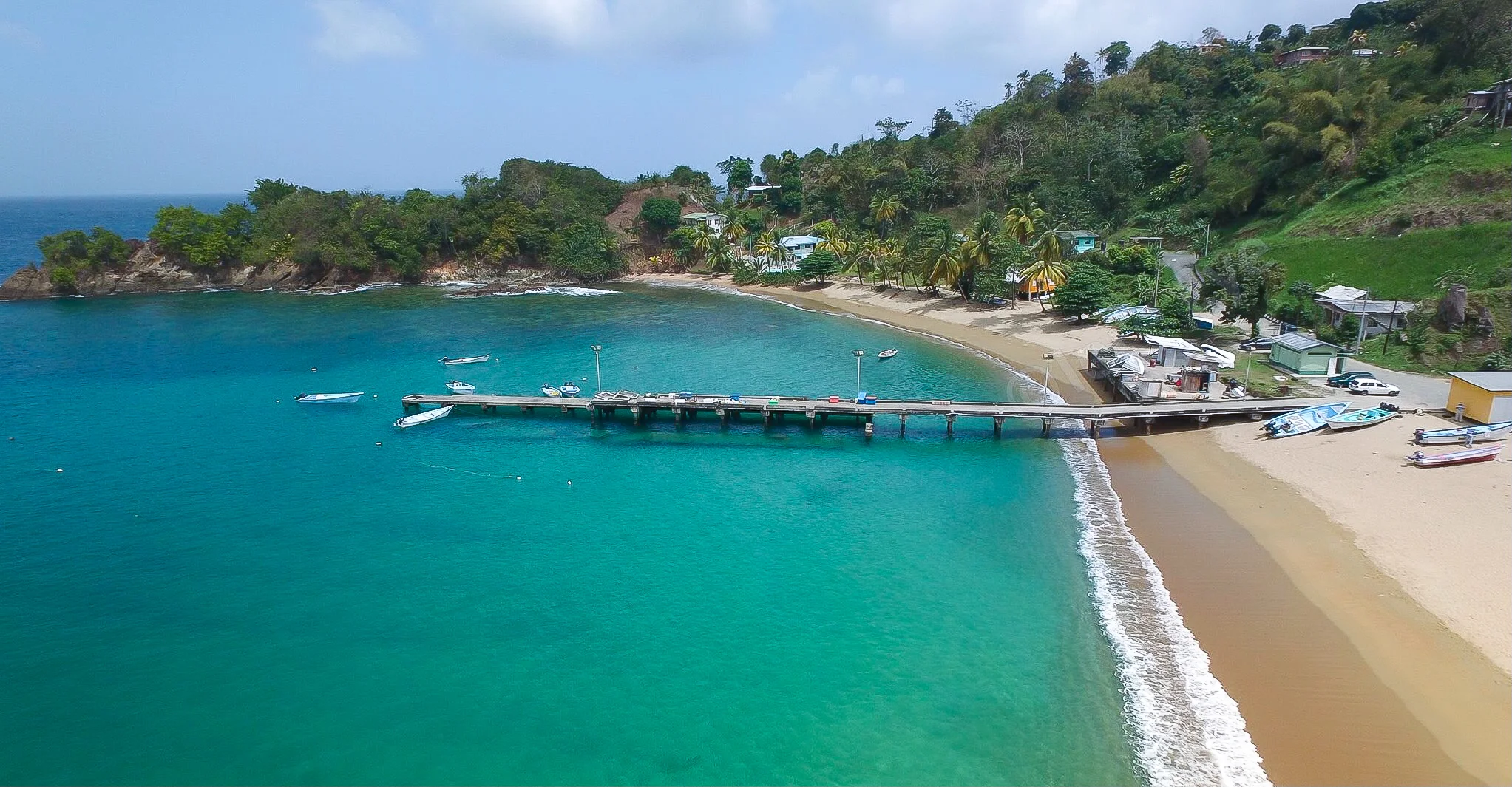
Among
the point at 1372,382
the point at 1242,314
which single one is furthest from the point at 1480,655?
the point at 1242,314

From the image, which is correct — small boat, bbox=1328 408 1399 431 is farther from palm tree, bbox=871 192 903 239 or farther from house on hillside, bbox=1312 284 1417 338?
palm tree, bbox=871 192 903 239

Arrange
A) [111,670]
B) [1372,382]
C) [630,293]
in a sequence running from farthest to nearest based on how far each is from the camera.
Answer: [630,293] → [1372,382] → [111,670]

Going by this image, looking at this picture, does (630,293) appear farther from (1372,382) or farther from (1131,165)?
(1372,382)

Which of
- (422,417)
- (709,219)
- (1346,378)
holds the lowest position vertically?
(422,417)

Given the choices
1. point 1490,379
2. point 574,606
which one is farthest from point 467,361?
point 1490,379

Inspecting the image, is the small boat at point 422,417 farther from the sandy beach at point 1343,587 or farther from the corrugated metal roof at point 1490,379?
the corrugated metal roof at point 1490,379

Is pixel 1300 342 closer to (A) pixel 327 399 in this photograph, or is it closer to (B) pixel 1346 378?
(B) pixel 1346 378
